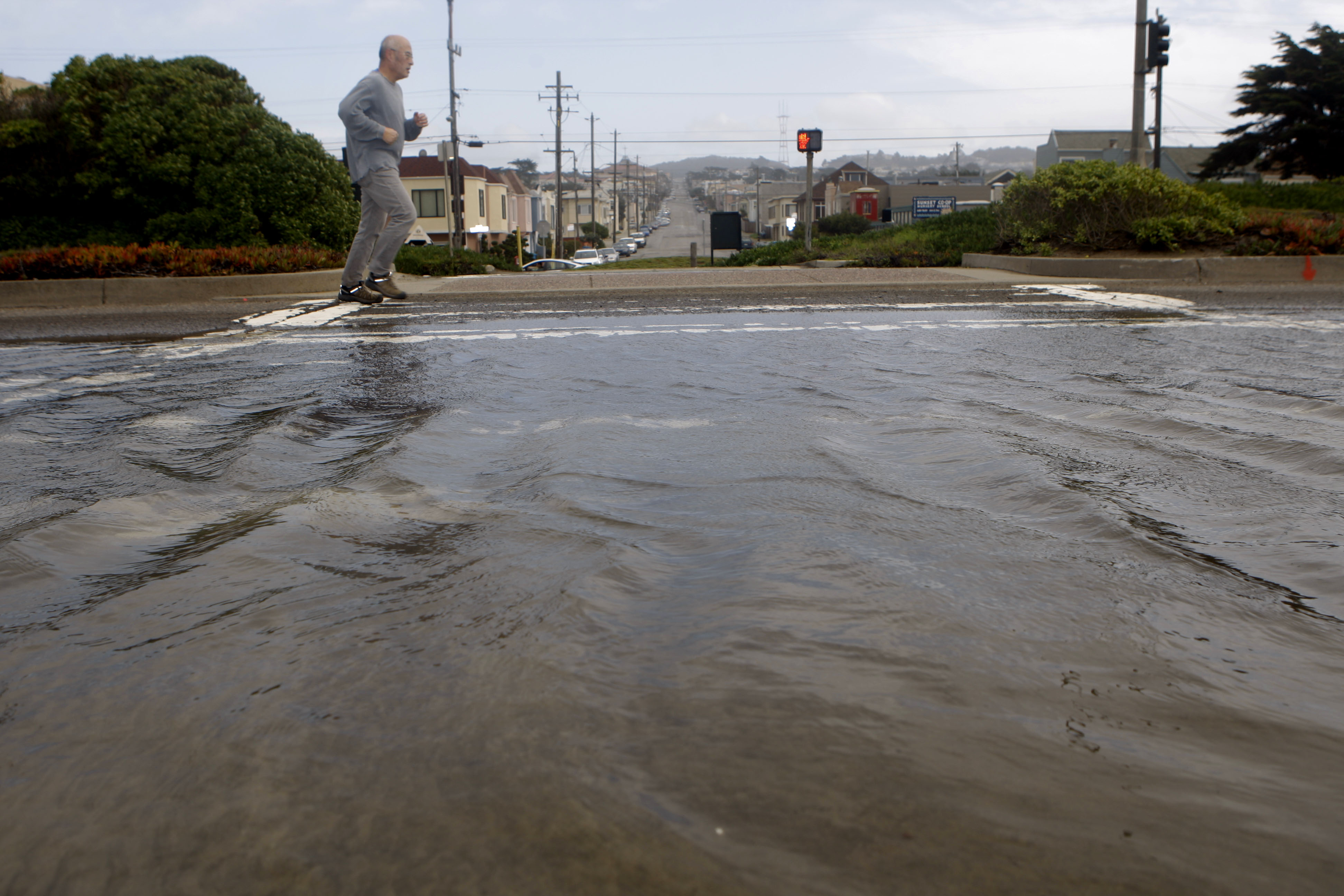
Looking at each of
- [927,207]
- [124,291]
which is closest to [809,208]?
[124,291]

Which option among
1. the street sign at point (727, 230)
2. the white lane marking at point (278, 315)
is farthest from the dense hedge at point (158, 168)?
the street sign at point (727, 230)

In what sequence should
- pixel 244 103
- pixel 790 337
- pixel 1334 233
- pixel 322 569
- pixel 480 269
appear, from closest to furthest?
pixel 322 569 < pixel 790 337 < pixel 1334 233 < pixel 244 103 < pixel 480 269

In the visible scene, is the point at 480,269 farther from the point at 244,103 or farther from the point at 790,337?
the point at 790,337

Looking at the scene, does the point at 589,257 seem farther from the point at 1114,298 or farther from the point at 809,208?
the point at 1114,298

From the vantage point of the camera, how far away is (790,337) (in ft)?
24.9

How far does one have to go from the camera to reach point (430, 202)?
225 feet

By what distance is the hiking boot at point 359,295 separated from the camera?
34.3 feet

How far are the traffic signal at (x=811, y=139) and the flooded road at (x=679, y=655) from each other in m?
16.4

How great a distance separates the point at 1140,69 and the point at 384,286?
44.3 ft

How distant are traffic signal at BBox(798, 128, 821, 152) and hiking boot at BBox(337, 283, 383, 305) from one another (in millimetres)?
11541

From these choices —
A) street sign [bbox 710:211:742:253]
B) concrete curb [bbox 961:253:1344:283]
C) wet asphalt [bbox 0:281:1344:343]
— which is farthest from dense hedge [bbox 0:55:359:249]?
street sign [bbox 710:211:742:253]

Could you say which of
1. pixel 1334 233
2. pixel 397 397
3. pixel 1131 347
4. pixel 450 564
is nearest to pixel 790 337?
pixel 1131 347

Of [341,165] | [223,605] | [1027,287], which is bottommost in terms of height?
[223,605]

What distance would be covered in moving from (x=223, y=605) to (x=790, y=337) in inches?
225
